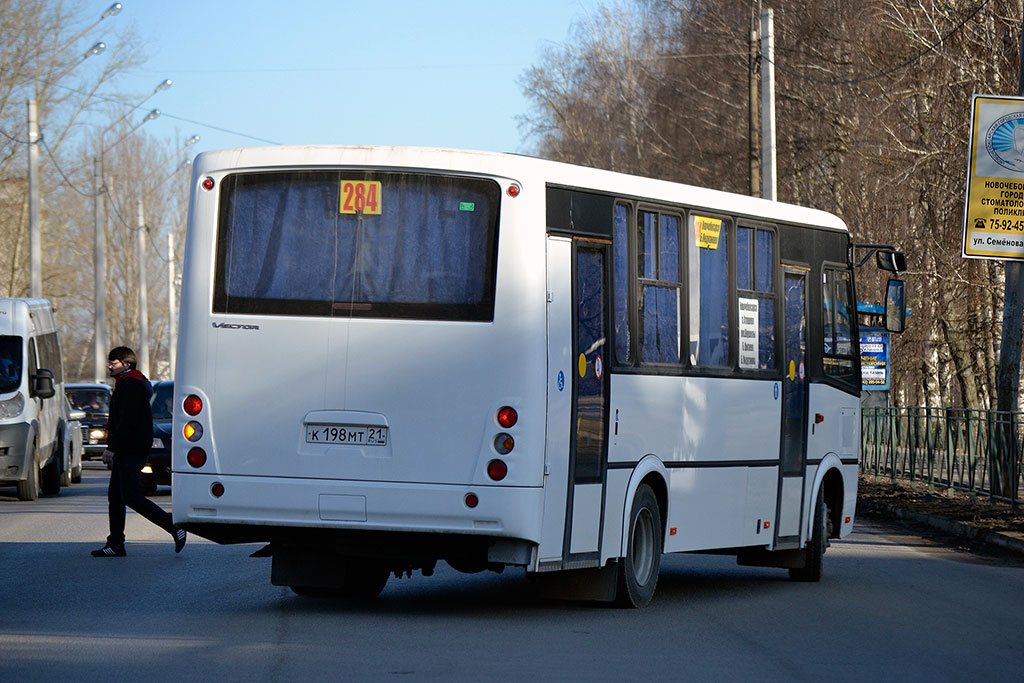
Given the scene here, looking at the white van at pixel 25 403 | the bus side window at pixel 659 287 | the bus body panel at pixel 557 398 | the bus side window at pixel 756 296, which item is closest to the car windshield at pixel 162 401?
the white van at pixel 25 403

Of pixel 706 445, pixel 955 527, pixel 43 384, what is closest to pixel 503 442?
pixel 706 445

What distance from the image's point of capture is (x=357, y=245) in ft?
35.1

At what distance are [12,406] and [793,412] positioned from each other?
13.3 m

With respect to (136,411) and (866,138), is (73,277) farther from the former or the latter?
(136,411)

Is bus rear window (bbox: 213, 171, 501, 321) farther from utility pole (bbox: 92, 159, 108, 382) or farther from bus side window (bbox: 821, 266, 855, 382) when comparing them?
utility pole (bbox: 92, 159, 108, 382)

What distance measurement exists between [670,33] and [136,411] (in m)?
36.3

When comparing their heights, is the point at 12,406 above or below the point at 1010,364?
below

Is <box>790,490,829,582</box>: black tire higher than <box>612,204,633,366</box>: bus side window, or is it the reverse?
<box>612,204,633,366</box>: bus side window

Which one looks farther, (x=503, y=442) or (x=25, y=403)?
(x=25, y=403)

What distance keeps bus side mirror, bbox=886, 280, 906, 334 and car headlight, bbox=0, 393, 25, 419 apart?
13.3 m

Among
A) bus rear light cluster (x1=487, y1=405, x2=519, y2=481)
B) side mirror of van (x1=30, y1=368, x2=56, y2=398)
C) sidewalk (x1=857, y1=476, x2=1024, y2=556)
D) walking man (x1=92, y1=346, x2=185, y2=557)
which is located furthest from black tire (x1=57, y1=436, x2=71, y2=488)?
bus rear light cluster (x1=487, y1=405, x2=519, y2=481)

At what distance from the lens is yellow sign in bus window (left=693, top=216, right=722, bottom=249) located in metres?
12.4

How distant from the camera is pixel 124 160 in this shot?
89.5 m

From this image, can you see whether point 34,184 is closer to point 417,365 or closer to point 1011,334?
point 1011,334
